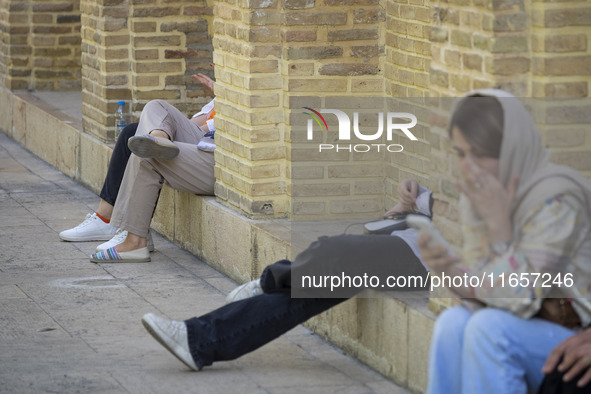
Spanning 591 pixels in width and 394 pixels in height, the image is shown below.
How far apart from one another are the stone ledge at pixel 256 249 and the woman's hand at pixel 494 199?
0.91 meters

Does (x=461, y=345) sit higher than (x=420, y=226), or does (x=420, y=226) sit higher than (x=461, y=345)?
(x=420, y=226)

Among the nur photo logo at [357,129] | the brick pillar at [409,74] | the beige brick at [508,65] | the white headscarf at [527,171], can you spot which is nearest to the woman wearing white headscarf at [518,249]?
the white headscarf at [527,171]

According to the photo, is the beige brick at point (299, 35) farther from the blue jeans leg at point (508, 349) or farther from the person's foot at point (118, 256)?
the blue jeans leg at point (508, 349)

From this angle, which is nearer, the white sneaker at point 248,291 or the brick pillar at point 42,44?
the white sneaker at point 248,291

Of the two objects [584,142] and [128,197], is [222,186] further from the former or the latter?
[584,142]

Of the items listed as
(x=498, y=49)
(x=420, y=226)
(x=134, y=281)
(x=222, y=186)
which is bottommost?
(x=134, y=281)

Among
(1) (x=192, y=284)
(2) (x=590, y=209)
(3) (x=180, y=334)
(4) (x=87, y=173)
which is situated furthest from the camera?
(4) (x=87, y=173)

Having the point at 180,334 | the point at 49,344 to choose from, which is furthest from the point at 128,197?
the point at 180,334

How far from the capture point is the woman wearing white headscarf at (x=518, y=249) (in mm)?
3373

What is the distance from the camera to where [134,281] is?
20.2 ft

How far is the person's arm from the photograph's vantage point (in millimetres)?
3271

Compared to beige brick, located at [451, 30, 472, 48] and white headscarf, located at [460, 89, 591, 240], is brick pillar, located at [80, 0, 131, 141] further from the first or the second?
white headscarf, located at [460, 89, 591, 240]

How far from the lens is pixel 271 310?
4551 mm

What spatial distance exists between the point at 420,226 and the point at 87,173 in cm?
573
